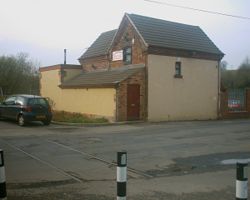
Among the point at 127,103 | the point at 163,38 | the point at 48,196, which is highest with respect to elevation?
the point at 163,38

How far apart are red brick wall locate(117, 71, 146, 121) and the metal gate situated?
8177 mm

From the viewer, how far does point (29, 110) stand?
23.0 meters

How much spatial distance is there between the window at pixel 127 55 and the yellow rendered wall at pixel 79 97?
2.99m

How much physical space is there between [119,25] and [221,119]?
392 inches

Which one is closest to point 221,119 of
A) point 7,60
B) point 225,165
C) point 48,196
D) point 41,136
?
point 41,136

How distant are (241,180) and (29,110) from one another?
19499 millimetres

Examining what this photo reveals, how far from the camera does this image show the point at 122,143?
1555 cm

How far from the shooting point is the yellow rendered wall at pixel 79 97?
2647 centimetres

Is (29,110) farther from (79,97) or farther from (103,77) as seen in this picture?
(79,97)

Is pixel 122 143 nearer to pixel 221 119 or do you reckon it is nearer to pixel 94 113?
pixel 94 113

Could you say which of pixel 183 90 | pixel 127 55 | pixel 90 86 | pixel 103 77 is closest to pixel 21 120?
pixel 90 86

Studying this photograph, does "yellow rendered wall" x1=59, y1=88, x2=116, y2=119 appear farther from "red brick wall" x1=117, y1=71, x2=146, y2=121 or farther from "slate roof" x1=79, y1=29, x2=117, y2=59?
"slate roof" x1=79, y1=29, x2=117, y2=59

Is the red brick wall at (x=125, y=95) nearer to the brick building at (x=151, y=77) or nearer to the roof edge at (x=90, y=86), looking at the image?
the brick building at (x=151, y=77)

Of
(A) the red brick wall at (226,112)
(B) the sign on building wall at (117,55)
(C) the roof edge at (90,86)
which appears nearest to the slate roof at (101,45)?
(B) the sign on building wall at (117,55)
